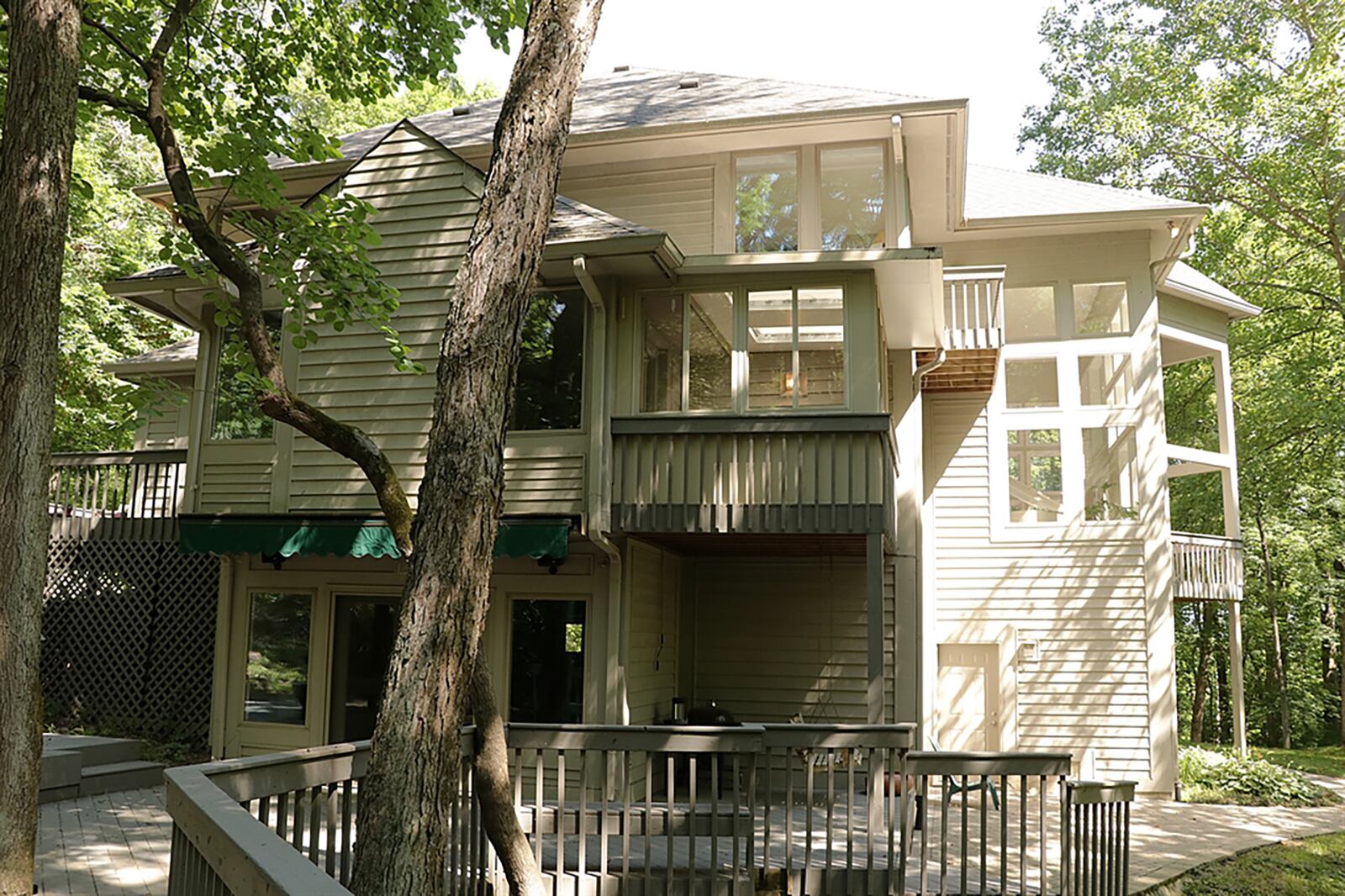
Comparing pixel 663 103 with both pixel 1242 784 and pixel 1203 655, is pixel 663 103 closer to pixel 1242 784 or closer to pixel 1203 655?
pixel 1242 784

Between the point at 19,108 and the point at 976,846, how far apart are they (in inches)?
354

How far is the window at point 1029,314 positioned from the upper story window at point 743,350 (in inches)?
197

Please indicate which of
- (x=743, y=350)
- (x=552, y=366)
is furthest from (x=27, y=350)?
(x=743, y=350)

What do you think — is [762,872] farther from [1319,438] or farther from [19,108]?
[1319,438]

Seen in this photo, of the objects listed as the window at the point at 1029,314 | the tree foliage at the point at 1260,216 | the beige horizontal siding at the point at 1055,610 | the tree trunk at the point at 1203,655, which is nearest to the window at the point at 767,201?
the window at the point at 1029,314

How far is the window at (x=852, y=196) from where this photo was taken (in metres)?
11.6

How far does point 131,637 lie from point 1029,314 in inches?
501


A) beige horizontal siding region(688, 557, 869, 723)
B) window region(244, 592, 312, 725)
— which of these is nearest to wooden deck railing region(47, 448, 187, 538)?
window region(244, 592, 312, 725)

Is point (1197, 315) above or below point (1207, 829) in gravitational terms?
above

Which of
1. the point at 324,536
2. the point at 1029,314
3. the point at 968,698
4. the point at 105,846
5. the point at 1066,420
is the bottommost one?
the point at 105,846

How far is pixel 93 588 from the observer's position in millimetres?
14328

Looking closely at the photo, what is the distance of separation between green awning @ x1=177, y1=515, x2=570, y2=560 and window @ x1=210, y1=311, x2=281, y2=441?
1.07m

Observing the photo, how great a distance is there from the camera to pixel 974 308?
1295 cm

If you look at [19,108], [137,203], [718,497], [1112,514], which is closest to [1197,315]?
[1112,514]
